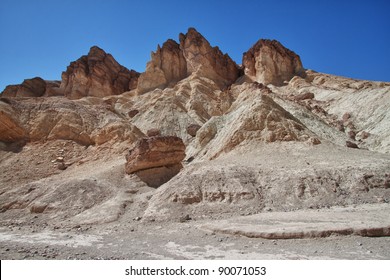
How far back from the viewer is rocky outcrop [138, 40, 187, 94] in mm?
62031

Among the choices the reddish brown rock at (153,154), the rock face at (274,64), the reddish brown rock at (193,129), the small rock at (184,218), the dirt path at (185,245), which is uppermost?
the rock face at (274,64)

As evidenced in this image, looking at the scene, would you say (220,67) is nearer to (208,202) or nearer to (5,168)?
(5,168)

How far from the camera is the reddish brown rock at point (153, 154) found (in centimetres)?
2306

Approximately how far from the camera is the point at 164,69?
214 feet

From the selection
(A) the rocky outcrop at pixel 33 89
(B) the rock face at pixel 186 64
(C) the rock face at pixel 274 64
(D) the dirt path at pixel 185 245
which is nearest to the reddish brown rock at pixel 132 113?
(B) the rock face at pixel 186 64

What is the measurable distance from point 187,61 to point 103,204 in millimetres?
54079

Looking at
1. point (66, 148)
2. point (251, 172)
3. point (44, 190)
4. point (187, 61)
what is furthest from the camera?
point (187, 61)

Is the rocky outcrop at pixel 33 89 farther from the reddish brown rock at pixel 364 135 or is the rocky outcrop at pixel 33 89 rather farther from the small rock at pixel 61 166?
the reddish brown rock at pixel 364 135

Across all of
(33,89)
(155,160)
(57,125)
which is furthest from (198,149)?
(33,89)

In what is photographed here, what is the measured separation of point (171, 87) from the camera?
197ft

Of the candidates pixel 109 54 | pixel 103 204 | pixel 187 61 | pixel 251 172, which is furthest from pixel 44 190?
pixel 109 54

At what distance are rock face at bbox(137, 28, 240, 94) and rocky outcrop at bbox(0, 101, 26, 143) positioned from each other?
30.1 meters

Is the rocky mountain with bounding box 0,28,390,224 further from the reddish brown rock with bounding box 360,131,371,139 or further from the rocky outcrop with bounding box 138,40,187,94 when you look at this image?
the rocky outcrop with bounding box 138,40,187,94

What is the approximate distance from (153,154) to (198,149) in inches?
360
